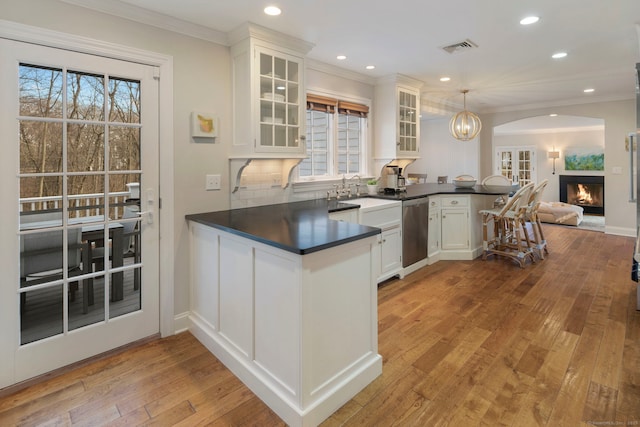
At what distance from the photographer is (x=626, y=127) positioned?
5984 millimetres

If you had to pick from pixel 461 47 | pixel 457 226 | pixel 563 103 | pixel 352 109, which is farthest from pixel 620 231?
pixel 352 109

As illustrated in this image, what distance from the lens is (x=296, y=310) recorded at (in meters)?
1.72

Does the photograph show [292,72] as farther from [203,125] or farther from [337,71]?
[337,71]

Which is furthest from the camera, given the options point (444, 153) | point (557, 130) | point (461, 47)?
point (557, 130)

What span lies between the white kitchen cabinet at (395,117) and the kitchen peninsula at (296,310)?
2430mm

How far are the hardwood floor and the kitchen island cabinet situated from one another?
12 centimetres

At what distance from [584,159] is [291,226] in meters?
11.4

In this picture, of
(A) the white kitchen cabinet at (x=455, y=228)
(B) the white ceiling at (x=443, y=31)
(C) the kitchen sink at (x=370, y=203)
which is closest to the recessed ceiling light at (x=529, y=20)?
(B) the white ceiling at (x=443, y=31)

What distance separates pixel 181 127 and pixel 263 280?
1.48 meters

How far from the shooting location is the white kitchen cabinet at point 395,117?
14.5 feet

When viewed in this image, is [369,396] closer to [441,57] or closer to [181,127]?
[181,127]

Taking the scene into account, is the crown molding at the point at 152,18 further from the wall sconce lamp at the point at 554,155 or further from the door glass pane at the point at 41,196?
the wall sconce lamp at the point at 554,155

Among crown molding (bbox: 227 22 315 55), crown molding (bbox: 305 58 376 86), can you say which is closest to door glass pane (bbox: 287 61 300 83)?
crown molding (bbox: 227 22 315 55)

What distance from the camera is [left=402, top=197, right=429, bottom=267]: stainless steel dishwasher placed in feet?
13.0
